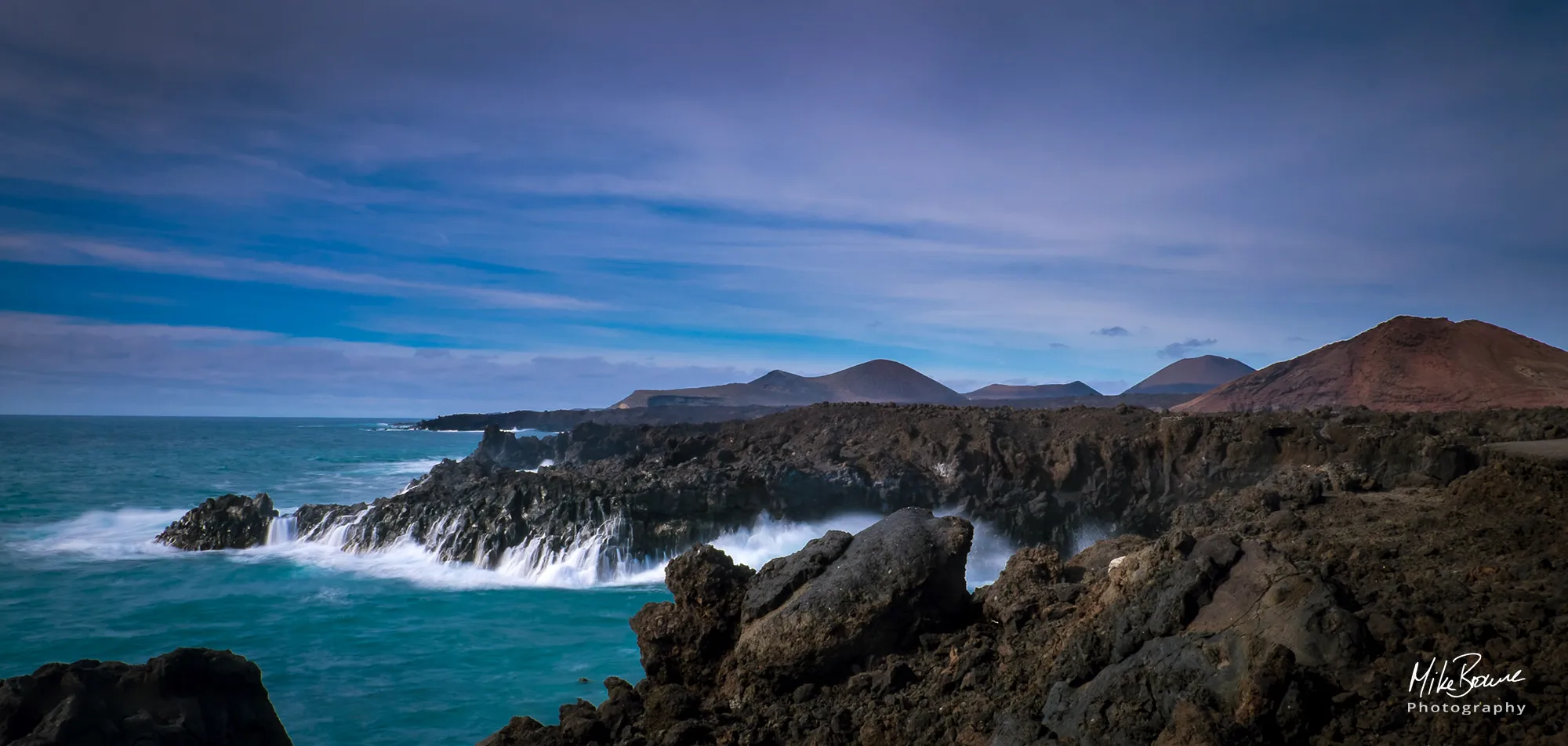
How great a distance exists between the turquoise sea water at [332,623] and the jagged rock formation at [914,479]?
1.09 metres

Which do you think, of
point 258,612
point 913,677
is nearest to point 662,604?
point 913,677

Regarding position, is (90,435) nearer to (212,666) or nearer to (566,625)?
(566,625)

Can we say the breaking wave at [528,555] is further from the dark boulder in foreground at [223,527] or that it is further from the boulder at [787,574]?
the boulder at [787,574]

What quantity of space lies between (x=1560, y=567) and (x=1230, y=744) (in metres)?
2.44

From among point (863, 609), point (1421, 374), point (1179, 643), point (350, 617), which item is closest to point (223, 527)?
point (350, 617)

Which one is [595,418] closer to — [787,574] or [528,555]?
[528,555]

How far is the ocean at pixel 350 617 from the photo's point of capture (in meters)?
10.8

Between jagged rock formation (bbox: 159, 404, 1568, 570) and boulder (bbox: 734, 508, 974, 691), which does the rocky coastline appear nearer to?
boulder (bbox: 734, 508, 974, 691)

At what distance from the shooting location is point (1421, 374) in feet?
71.7

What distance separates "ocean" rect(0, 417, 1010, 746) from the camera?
10805mm

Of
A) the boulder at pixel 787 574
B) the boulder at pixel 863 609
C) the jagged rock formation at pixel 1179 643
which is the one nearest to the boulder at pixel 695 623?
the jagged rock formation at pixel 1179 643

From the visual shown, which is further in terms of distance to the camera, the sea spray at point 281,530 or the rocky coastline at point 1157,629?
the sea spray at point 281,530

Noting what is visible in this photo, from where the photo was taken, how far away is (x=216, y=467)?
45562 millimetres

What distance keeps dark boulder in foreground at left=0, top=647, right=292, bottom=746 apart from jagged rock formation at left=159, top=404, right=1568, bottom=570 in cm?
1053
